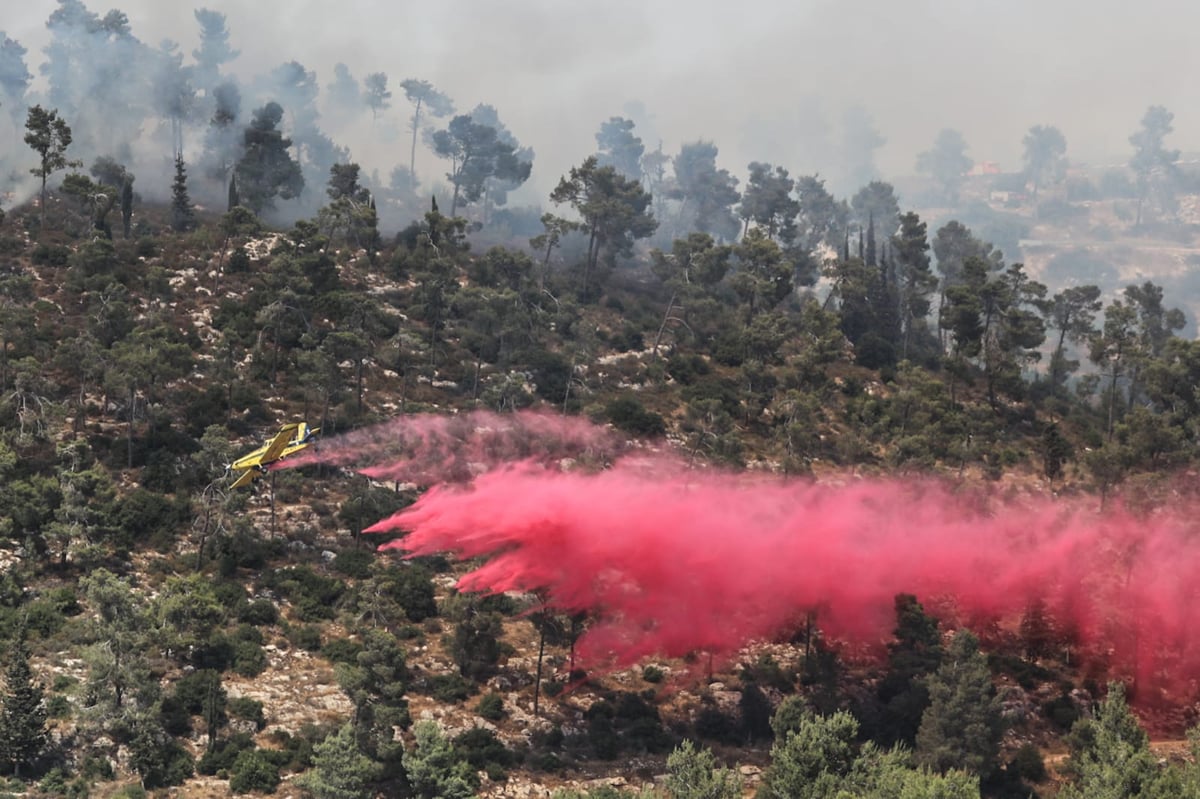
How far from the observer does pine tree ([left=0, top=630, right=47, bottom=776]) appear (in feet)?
163

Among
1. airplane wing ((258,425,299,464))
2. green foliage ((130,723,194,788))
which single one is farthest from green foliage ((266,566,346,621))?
green foliage ((130,723,194,788))

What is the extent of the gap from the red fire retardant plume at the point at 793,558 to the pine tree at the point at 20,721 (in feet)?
58.8

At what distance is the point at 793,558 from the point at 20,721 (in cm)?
3712

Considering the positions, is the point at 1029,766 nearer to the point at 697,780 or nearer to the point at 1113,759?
the point at 1113,759

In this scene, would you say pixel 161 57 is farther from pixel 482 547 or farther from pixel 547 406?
pixel 482 547

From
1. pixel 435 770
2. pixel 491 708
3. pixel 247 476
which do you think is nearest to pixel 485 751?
pixel 491 708

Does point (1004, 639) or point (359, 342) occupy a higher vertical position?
point (359, 342)

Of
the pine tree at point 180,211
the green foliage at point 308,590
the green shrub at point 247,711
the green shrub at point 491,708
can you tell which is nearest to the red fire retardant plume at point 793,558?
the green foliage at point 308,590

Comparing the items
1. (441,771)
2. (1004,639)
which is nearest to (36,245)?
(441,771)

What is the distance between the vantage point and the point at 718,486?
65.7 metres

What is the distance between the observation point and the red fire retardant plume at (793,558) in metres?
59.2

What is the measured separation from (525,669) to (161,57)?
153 metres

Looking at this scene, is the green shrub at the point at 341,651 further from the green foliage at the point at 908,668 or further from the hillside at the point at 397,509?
the green foliage at the point at 908,668

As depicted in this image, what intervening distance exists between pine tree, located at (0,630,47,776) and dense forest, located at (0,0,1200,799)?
0.42ft
